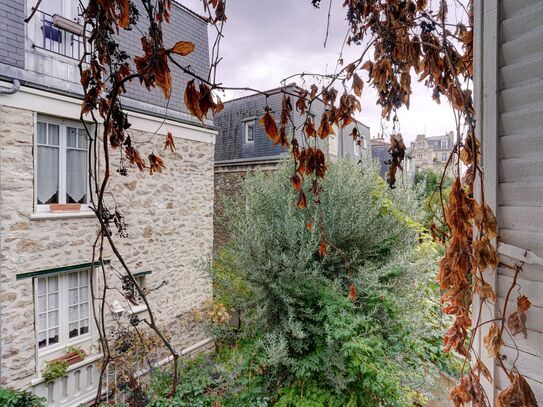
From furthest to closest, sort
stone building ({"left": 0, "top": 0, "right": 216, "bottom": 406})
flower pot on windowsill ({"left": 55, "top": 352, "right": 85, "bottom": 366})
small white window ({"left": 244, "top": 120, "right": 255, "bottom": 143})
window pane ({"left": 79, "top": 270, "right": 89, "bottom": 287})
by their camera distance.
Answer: small white window ({"left": 244, "top": 120, "right": 255, "bottom": 143})
window pane ({"left": 79, "top": 270, "right": 89, "bottom": 287})
flower pot on windowsill ({"left": 55, "top": 352, "right": 85, "bottom": 366})
stone building ({"left": 0, "top": 0, "right": 216, "bottom": 406})

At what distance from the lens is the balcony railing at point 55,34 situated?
15.5 ft

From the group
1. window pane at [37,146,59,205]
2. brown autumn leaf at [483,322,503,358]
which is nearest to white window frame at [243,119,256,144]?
window pane at [37,146,59,205]

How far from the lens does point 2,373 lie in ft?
14.5

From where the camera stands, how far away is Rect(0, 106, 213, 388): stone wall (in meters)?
4.48

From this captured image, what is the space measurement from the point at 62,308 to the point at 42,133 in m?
2.86

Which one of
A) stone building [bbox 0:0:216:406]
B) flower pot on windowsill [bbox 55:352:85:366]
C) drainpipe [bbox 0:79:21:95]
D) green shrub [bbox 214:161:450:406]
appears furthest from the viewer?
flower pot on windowsill [bbox 55:352:85:366]

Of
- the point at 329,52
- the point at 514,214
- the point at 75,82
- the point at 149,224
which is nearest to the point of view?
the point at 514,214

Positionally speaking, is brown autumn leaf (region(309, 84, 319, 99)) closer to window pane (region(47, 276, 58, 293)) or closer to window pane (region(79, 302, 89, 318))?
window pane (region(47, 276, 58, 293))

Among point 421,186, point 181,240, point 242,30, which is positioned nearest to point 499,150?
point 242,30

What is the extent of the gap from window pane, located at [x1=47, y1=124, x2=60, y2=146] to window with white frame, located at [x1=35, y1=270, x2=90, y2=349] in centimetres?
217

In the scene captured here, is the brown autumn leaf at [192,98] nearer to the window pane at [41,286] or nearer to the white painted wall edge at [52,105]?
the white painted wall edge at [52,105]

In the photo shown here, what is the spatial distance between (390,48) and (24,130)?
17.1ft

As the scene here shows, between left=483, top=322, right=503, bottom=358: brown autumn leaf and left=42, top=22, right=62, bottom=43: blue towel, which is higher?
left=42, top=22, right=62, bottom=43: blue towel

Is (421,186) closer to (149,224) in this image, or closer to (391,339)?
(391,339)
